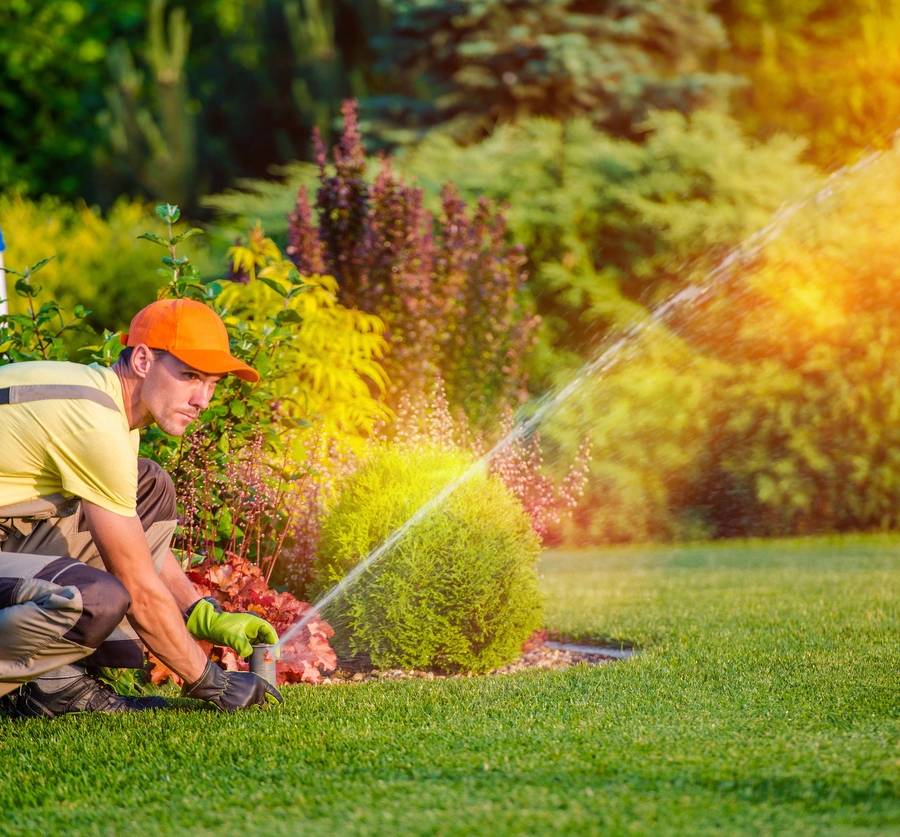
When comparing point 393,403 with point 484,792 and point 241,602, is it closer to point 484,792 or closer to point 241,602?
point 241,602

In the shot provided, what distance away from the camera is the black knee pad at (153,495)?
477cm

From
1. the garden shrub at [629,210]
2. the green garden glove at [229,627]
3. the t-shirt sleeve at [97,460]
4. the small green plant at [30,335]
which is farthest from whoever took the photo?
the garden shrub at [629,210]

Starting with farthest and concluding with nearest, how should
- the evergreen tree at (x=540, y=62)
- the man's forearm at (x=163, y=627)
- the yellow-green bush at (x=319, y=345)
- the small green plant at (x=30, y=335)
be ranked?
the evergreen tree at (x=540, y=62), the yellow-green bush at (x=319, y=345), the small green plant at (x=30, y=335), the man's forearm at (x=163, y=627)

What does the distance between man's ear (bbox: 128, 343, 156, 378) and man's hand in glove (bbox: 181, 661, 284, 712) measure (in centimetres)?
91

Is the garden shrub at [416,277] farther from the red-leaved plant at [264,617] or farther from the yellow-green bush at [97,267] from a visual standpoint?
the yellow-green bush at [97,267]

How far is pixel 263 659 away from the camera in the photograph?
4738 millimetres

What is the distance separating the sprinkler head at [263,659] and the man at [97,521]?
0.20ft

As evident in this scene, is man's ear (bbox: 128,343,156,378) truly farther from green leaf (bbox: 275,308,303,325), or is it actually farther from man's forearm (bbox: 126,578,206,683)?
green leaf (bbox: 275,308,303,325)

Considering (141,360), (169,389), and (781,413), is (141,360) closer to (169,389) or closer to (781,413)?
(169,389)

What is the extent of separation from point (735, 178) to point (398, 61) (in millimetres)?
5755

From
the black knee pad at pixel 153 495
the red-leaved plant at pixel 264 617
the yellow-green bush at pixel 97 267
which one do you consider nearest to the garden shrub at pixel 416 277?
the red-leaved plant at pixel 264 617

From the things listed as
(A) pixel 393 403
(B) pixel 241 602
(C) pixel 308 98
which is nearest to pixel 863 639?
(B) pixel 241 602

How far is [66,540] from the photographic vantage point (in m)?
4.55

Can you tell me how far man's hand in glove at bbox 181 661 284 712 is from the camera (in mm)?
4465
